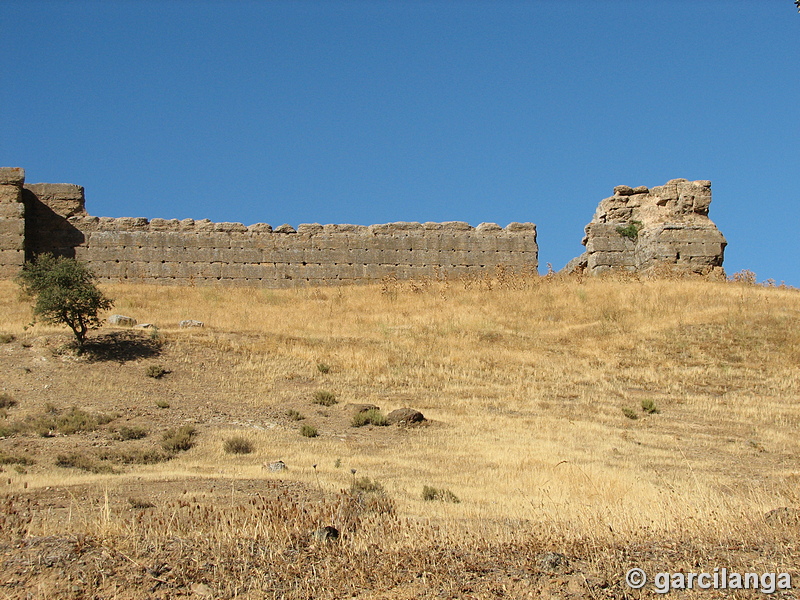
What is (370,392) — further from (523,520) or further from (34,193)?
(34,193)

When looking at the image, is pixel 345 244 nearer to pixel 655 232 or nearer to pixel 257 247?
pixel 257 247

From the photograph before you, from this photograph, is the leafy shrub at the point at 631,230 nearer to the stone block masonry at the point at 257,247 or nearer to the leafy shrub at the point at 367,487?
the stone block masonry at the point at 257,247

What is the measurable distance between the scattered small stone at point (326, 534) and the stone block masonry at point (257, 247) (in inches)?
735

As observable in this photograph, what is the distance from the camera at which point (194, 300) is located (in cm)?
2234

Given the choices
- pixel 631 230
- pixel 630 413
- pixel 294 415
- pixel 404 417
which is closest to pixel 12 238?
pixel 294 415

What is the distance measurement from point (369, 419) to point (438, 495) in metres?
4.89

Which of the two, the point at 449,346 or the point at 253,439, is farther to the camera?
the point at 449,346

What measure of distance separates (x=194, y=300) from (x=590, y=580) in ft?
60.3

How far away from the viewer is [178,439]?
11477 mm

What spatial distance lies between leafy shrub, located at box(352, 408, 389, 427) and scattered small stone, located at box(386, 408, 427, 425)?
0.11 metres

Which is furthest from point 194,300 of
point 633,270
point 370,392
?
point 633,270

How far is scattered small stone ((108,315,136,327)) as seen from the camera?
61.6ft

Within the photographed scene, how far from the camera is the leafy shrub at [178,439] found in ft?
36.9

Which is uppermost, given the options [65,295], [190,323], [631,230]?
[631,230]
